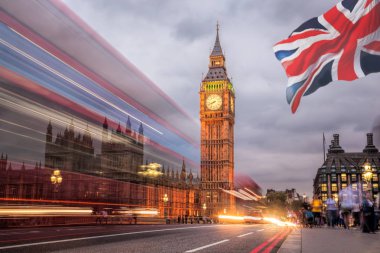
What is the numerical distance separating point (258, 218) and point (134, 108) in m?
35.1

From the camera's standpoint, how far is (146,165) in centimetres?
2594

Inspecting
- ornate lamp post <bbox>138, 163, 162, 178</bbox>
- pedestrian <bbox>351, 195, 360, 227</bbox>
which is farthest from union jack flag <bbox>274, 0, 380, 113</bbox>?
ornate lamp post <bbox>138, 163, 162, 178</bbox>

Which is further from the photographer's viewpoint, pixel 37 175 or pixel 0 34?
pixel 37 175

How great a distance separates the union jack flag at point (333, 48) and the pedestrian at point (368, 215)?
7.86 meters

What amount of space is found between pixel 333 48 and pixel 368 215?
892cm

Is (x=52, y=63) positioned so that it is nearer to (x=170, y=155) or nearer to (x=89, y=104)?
(x=89, y=104)

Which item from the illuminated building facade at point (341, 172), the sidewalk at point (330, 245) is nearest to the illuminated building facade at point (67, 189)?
the sidewalk at point (330, 245)

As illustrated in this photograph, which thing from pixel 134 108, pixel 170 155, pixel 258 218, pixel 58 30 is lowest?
pixel 258 218

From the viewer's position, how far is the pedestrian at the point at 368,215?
56.4 ft

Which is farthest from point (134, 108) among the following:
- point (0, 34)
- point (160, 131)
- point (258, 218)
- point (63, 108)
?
point (258, 218)

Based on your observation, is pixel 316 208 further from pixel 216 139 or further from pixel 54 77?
pixel 216 139

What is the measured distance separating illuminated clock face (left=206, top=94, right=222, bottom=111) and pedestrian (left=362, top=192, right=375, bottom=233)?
114m

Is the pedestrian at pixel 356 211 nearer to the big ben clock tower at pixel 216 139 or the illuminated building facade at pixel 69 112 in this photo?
the illuminated building facade at pixel 69 112

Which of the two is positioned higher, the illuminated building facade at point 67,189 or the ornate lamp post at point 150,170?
the ornate lamp post at point 150,170
